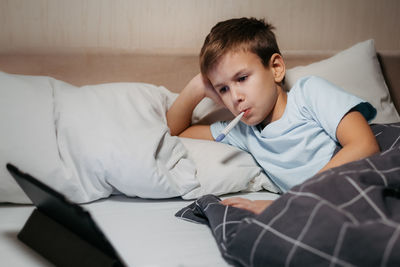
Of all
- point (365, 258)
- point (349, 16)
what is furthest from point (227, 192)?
point (349, 16)

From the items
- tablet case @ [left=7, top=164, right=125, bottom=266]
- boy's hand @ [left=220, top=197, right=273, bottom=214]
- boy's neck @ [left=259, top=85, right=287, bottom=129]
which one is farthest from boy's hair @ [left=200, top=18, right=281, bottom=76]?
tablet case @ [left=7, top=164, right=125, bottom=266]

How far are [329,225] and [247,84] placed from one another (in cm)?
57

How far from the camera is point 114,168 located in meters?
1.04

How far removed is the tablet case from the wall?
0.72 meters

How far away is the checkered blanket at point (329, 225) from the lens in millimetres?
603

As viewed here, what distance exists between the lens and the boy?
3.49 feet

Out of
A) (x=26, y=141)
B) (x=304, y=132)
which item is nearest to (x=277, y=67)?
(x=304, y=132)

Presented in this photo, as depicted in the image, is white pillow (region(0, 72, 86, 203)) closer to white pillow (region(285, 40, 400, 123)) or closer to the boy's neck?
the boy's neck

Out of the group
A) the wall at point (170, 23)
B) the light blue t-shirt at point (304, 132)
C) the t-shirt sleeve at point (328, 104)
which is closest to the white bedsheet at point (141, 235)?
the light blue t-shirt at point (304, 132)

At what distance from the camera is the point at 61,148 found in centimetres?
106

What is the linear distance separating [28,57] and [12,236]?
0.68m

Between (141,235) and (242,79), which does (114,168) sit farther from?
(242,79)

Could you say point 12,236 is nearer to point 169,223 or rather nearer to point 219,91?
point 169,223

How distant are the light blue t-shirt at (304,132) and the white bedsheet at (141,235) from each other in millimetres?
283
